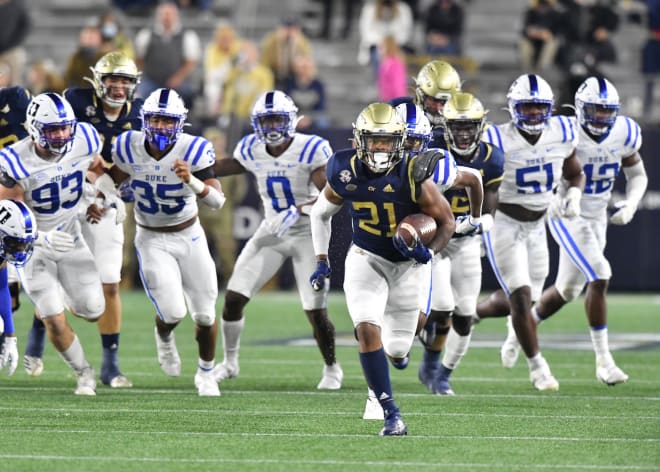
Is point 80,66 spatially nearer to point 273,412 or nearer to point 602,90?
point 602,90

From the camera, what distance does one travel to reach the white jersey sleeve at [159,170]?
807 centimetres

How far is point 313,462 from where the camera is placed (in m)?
5.74

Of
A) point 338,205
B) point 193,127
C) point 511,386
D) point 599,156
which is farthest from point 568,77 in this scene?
point 338,205

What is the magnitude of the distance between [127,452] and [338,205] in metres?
1.71

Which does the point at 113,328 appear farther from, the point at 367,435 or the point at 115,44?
the point at 115,44

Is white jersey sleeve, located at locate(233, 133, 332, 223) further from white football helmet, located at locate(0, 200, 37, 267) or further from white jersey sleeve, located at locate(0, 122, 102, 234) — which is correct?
white football helmet, located at locate(0, 200, 37, 267)

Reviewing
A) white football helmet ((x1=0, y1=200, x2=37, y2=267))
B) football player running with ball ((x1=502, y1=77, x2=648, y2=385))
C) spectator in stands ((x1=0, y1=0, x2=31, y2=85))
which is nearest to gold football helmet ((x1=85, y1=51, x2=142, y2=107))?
white football helmet ((x1=0, y1=200, x2=37, y2=267))

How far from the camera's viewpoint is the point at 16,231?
7367mm

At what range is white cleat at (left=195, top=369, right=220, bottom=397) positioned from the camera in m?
8.06

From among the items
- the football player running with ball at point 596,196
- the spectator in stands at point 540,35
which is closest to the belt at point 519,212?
the football player running with ball at point 596,196

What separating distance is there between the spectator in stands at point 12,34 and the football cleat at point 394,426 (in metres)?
9.90

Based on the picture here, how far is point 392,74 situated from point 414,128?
24.3 ft

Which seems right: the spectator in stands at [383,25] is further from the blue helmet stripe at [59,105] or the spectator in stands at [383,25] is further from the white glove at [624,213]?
the blue helmet stripe at [59,105]

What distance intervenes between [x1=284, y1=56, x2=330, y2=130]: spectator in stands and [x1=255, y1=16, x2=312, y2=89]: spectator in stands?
8 cm
